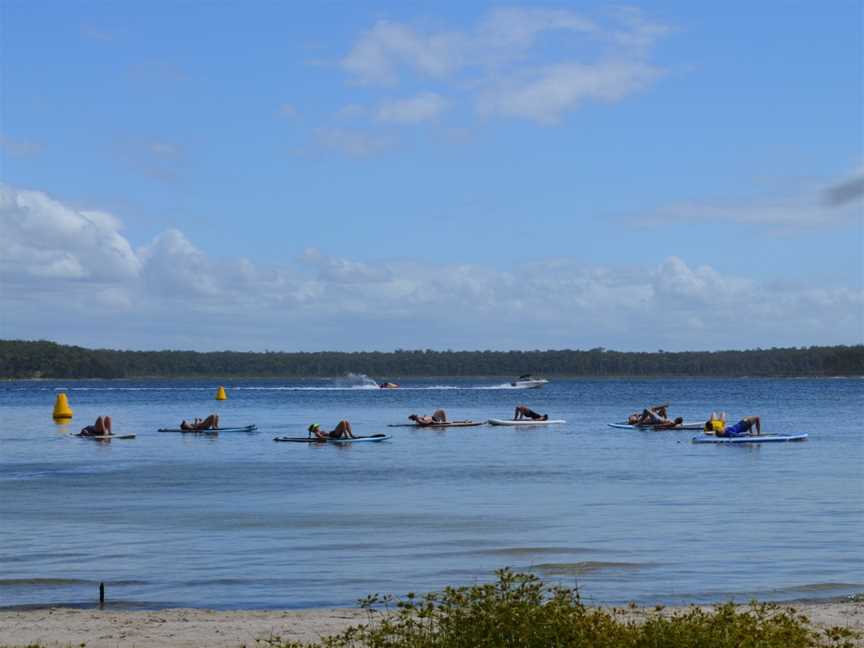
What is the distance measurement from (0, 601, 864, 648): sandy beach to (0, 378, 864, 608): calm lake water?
975mm

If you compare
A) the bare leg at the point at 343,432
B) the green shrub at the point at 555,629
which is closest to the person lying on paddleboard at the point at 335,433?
the bare leg at the point at 343,432

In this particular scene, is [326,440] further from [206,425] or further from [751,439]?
[751,439]

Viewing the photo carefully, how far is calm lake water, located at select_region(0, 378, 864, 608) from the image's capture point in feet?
56.5

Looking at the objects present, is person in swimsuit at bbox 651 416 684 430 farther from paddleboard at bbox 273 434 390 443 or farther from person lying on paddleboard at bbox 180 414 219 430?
person lying on paddleboard at bbox 180 414 219 430

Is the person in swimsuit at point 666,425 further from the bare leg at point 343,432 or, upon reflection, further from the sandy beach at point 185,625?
the sandy beach at point 185,625

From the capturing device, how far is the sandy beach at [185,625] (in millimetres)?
12922

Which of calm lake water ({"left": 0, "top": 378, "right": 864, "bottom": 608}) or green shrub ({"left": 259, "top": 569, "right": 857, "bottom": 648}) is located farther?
calm lake water ({"left": 0, "top": 378, "right": 864, "bottom": 608})

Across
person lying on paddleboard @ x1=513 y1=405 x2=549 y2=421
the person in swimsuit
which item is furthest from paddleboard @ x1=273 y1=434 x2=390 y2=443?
the person in swimsuit

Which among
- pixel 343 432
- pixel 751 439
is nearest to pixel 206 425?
pixel 343 432

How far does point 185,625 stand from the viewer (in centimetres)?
1391

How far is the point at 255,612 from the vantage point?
1496cm

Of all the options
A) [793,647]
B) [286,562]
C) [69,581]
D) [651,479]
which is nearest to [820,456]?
[651,479]

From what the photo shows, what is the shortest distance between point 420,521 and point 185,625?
1082cm

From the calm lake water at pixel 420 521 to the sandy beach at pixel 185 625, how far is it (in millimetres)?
975
